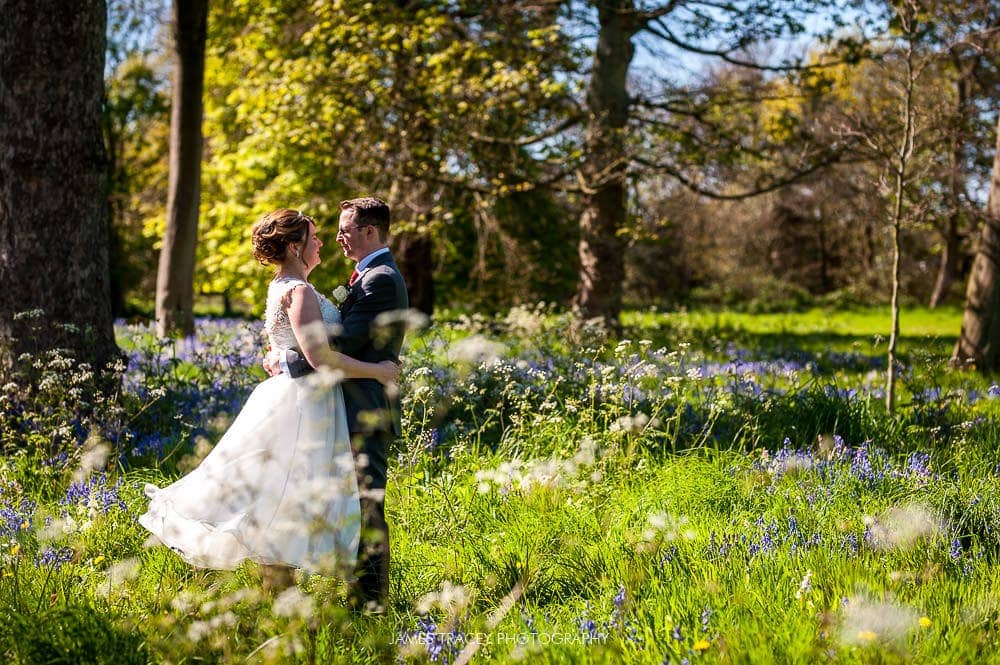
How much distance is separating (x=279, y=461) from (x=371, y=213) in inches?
43.4

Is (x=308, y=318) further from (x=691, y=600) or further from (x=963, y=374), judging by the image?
(x=963, y=374)

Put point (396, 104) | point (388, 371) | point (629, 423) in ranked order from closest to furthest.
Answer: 1. point (388, 371)
2. point (629, 423)
3. point (396, 104)

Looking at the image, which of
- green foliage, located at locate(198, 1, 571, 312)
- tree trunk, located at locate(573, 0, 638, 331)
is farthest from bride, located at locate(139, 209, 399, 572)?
green foliage, located at locate(198, 1, 571, 312)

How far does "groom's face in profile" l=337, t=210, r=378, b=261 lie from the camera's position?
149 inches

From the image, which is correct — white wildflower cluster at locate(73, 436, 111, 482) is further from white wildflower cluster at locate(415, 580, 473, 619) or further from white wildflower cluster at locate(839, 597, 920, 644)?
white wildflower cluster at locate(839, 597, 920, 644)

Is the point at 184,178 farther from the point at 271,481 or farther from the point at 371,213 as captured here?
the point at 271,481

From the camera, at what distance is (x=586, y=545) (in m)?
4.03

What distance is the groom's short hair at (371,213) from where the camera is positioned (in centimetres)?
378

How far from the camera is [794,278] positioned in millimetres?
31781

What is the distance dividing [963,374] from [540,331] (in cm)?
418

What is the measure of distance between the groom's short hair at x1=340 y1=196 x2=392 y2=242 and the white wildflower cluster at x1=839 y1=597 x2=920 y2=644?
2325mm

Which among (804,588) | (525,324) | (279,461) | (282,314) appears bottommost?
(804,588)

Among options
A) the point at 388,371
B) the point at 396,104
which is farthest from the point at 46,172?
the point at 396,104

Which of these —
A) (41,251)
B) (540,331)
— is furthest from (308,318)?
(540,331)
